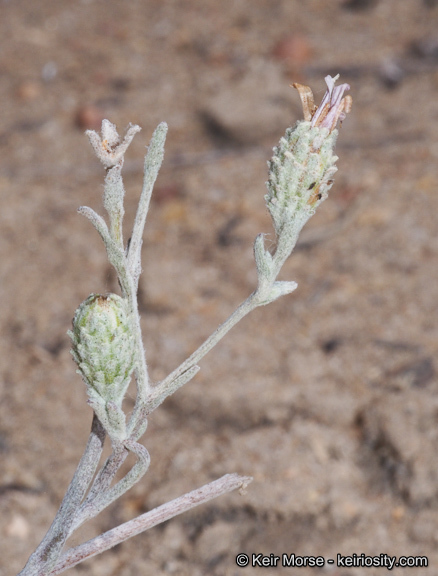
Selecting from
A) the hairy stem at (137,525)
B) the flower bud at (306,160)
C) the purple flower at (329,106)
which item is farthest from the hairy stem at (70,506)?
the purple flower at (329,106)

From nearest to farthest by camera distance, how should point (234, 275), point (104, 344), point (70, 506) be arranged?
point (104, 344), point (70, 506), point (234, 275)

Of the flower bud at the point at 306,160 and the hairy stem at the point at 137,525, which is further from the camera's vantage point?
the hairy stem at the point at 137,525

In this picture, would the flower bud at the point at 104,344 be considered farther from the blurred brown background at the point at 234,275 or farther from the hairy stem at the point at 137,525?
the blurred brown background at the point at 234,275

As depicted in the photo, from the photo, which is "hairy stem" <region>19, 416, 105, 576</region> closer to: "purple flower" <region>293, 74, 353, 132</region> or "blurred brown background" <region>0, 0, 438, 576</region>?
"purple flower" <region>293, 74, 353, 132</region>

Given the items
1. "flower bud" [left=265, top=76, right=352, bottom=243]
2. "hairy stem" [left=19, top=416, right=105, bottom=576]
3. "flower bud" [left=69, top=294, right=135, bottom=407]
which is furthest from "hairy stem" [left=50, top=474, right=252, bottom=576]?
"flower bud" [left=265, top=76, right=352, bottom=243]

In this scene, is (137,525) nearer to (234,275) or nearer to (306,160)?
(306,160)

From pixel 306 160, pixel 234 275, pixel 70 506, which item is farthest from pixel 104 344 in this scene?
pixel 234 275

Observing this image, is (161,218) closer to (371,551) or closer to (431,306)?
(431,306)
